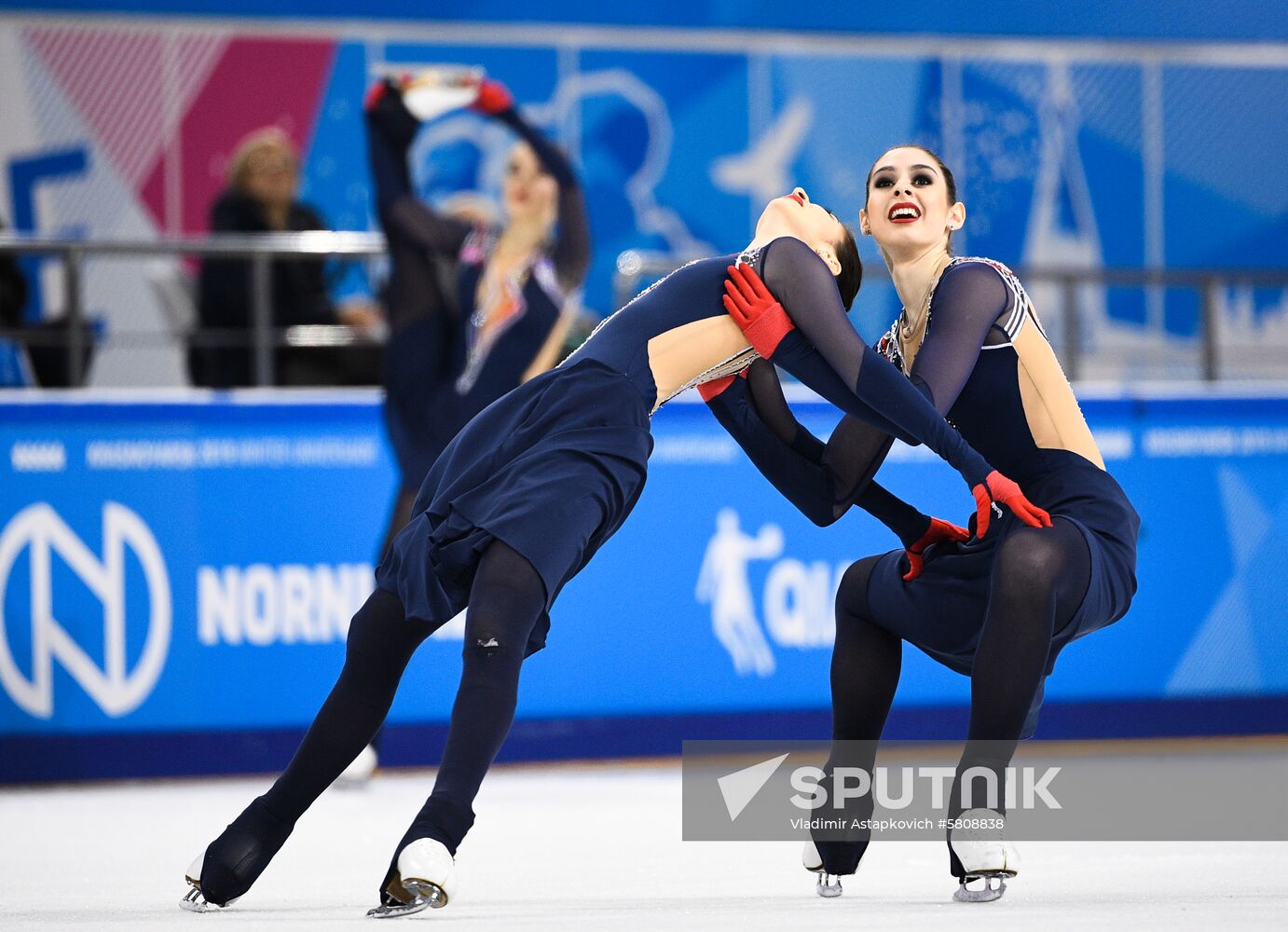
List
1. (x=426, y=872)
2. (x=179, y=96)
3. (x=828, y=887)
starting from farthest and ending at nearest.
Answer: (x=179, y=96)
(x=828, y=887)
(x=426, y=872)

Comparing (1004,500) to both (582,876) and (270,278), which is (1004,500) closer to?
(582,876)

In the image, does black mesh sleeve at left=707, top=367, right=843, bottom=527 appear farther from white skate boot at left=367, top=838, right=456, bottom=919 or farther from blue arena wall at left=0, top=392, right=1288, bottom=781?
blue arena wall at left=0, top=392, right=1288, bottom=781

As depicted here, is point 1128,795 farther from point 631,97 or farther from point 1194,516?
point 631,97

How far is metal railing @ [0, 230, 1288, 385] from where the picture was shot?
622 cm

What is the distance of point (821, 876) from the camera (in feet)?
11.0

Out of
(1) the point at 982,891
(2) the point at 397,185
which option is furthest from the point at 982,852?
(2) the point at 397,185

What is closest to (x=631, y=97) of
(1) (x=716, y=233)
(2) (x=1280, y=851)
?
(1) (x=716, y=233)

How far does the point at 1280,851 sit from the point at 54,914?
254cm

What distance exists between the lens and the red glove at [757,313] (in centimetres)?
324

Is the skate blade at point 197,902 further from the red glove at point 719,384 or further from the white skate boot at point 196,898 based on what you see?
the red glove at point 719,384

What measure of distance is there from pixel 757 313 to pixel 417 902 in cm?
120

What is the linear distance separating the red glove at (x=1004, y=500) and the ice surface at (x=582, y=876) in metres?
0.68

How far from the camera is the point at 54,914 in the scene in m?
3.12
